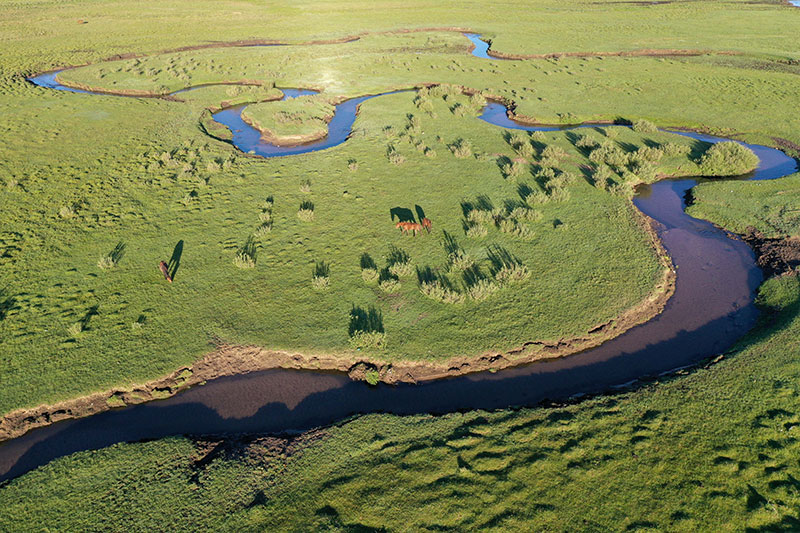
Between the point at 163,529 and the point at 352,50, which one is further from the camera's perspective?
the point at 352,50

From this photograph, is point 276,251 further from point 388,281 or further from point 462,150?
point 462,150

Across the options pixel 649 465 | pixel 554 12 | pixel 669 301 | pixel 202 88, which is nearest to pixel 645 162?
pixel 669 301

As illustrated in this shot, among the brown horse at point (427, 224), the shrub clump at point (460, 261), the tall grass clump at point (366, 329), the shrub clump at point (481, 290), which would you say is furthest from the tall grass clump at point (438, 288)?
the brown horse at point (427, 224)

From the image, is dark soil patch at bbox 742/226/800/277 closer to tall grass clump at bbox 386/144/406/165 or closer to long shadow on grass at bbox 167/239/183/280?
tall grass clump at bbox 386/144/406/165

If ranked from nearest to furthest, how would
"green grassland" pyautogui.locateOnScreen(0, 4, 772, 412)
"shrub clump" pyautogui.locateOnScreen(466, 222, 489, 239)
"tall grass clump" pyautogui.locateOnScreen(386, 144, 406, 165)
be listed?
"green grassland" pyautogui.locateOnScreen(0, 4, 772, 412), "shrub clump" pyautogui.locateOnScreen(466, 222, 489, 239), "tall grass clump" pyautogui.locateOnScreen(386, 144, 406, 165)

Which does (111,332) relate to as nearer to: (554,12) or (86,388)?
(86,388)

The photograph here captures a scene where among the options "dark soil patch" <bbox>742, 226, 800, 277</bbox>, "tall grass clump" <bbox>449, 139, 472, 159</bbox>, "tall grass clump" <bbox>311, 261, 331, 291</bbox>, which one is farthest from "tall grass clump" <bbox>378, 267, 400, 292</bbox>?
"dark soil patch" <bbox>742, 226, 800, 277</bbox>
